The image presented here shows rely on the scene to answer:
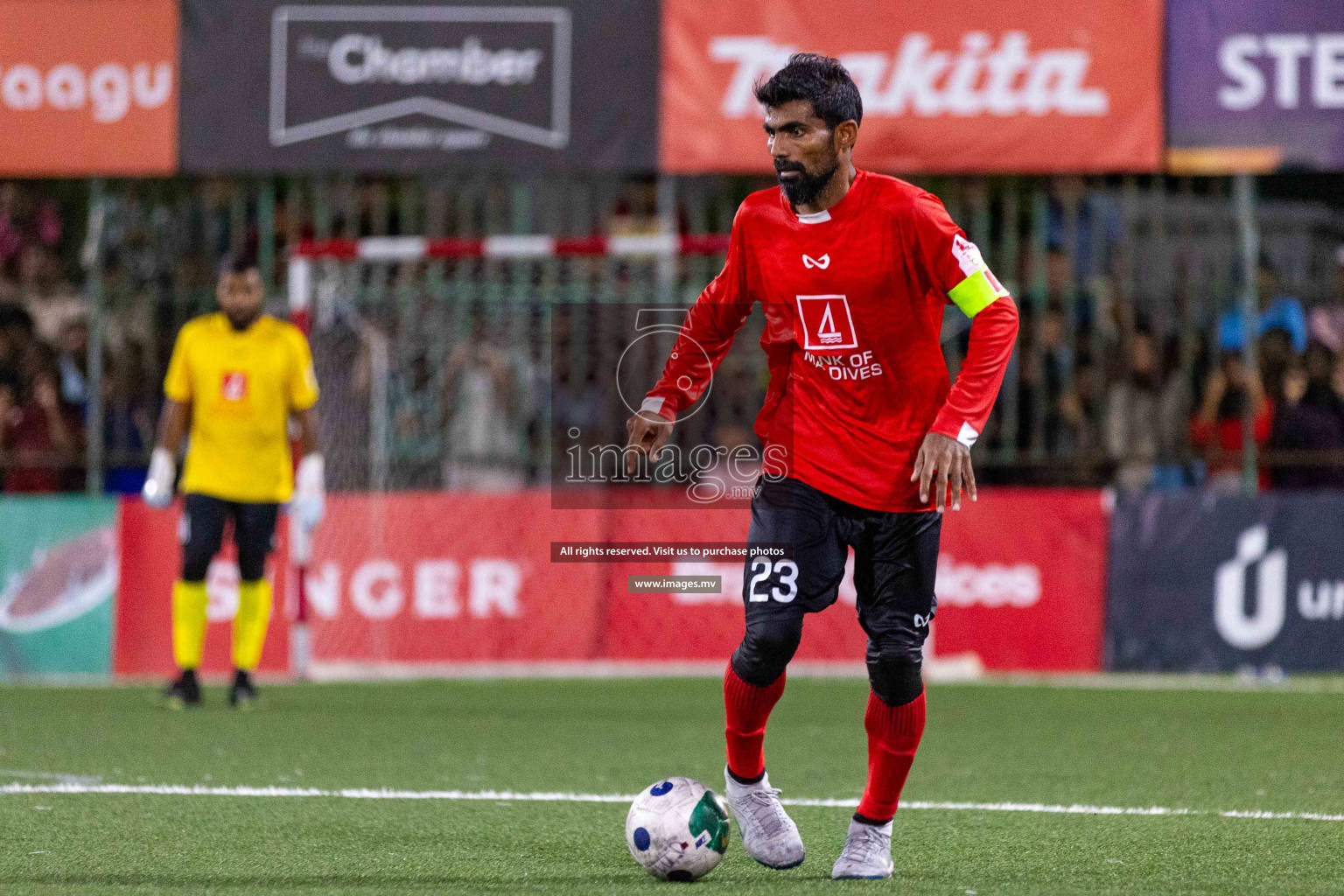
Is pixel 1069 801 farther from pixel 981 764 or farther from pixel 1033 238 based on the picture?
pixel 1033 238

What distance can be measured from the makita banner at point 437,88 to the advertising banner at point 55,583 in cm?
254

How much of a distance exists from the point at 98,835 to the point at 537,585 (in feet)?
20.1

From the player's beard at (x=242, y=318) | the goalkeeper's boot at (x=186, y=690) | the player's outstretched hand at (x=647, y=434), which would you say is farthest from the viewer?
the player's beard at (x=242, y=318)

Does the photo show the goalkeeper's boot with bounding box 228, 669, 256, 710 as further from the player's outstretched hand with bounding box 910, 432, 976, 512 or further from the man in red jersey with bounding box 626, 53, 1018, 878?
the player's outstretched hand with bounding box 910, 432, 976, 512

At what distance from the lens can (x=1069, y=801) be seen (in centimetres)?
628

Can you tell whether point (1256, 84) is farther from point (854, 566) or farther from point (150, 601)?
point (854, 566)

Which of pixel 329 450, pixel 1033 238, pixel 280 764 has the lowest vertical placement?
pixel 280 764

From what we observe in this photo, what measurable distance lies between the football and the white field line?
1.41m

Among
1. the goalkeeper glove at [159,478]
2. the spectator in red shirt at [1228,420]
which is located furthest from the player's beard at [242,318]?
the spectator in red shirt at [1228,420]

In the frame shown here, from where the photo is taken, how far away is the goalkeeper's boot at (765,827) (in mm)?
4922

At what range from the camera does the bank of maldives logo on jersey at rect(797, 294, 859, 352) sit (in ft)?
16.2

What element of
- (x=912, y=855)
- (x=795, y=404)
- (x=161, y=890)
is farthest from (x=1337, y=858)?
(x=161, y=890)

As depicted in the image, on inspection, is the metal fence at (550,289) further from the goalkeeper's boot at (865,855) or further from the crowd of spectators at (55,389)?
the goalkeeper's boot at (865,855)

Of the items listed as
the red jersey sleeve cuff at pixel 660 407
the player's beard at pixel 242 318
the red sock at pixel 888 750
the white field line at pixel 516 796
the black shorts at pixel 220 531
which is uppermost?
the player's beard at pixel 242 318
